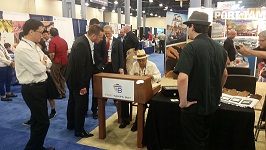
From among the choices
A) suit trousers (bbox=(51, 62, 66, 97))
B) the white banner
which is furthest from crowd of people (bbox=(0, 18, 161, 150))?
the white banner

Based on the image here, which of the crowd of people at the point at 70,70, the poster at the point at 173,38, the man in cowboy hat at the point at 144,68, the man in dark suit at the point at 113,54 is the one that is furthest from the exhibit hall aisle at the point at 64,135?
the poster at the point at 173,38

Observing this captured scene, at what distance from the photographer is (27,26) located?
220 centimetres

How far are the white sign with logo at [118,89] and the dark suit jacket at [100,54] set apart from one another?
791 mm

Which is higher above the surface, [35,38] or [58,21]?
[58,21]

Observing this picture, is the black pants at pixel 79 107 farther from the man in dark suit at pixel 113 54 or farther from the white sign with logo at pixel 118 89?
the man in dark suit at pixel 113 54

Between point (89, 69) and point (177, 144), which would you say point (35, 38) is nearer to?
point (89, 69)

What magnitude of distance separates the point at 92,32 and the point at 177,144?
1.65 m

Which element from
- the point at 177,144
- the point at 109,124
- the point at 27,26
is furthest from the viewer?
the point at 109,124

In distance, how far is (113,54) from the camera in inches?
156

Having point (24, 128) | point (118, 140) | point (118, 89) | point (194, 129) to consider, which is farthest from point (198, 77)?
point (24, 128)

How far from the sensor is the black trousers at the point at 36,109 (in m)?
2.25

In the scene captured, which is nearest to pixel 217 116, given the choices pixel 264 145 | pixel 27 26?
pixel 264 145

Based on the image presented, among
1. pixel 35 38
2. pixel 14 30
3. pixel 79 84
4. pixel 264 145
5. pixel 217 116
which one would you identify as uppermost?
pixel 14 30

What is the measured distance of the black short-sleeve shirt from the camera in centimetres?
172
